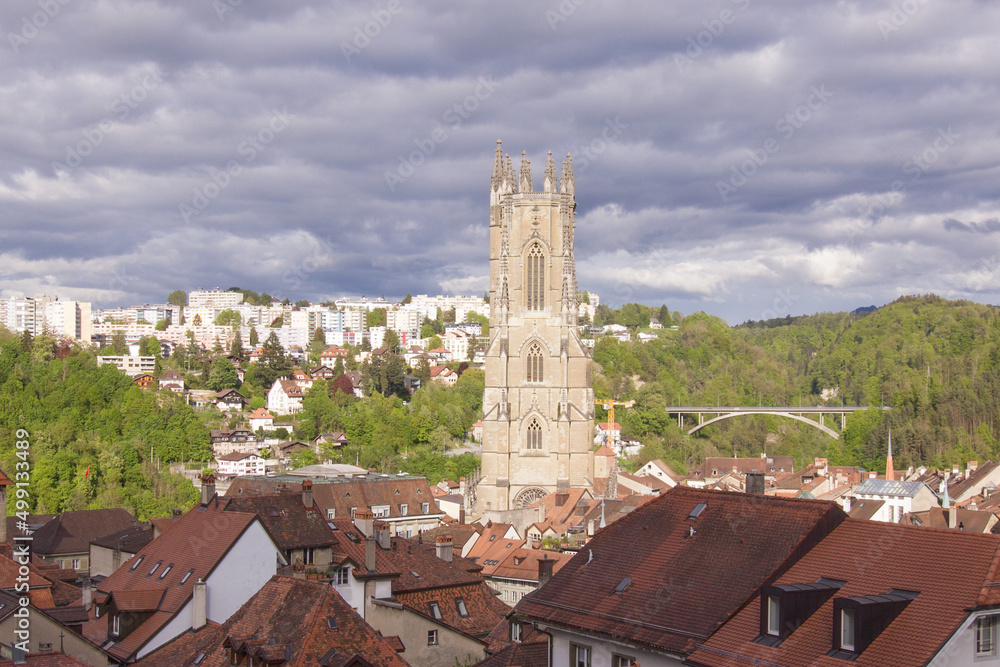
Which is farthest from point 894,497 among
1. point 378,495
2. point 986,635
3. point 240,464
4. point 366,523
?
point 240,464

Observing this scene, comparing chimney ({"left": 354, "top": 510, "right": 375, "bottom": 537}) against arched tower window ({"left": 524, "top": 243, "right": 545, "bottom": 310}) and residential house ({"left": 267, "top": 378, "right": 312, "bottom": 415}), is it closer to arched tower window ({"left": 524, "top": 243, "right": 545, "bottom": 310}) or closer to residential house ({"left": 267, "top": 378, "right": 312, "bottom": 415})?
arched tower window ({"left": 524, "top": 243, "right": 545, "bottom": 310})

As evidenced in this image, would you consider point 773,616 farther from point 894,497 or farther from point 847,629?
point 894,497

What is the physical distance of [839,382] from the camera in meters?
165

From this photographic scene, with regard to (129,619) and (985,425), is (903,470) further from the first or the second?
(129,619)

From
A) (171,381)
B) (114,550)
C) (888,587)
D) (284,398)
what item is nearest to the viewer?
(888,587)

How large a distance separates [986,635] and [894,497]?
4874 cm

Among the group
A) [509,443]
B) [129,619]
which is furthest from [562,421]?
[129,619]

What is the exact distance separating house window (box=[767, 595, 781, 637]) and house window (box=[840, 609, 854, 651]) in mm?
935

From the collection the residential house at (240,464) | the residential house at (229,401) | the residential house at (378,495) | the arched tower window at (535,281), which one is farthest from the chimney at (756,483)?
the residential house at (229,401)

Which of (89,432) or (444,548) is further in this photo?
(89,432)

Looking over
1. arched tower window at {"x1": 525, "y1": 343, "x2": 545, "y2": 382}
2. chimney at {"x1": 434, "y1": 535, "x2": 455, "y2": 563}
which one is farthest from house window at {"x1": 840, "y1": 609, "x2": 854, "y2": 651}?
arched tower window at {"x1": 525, "y1": 343, "x2": 545, "y2": 382}

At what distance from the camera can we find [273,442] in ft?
364

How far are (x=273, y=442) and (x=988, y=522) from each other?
7952cm

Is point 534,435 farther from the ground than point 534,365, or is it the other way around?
point 534,365
